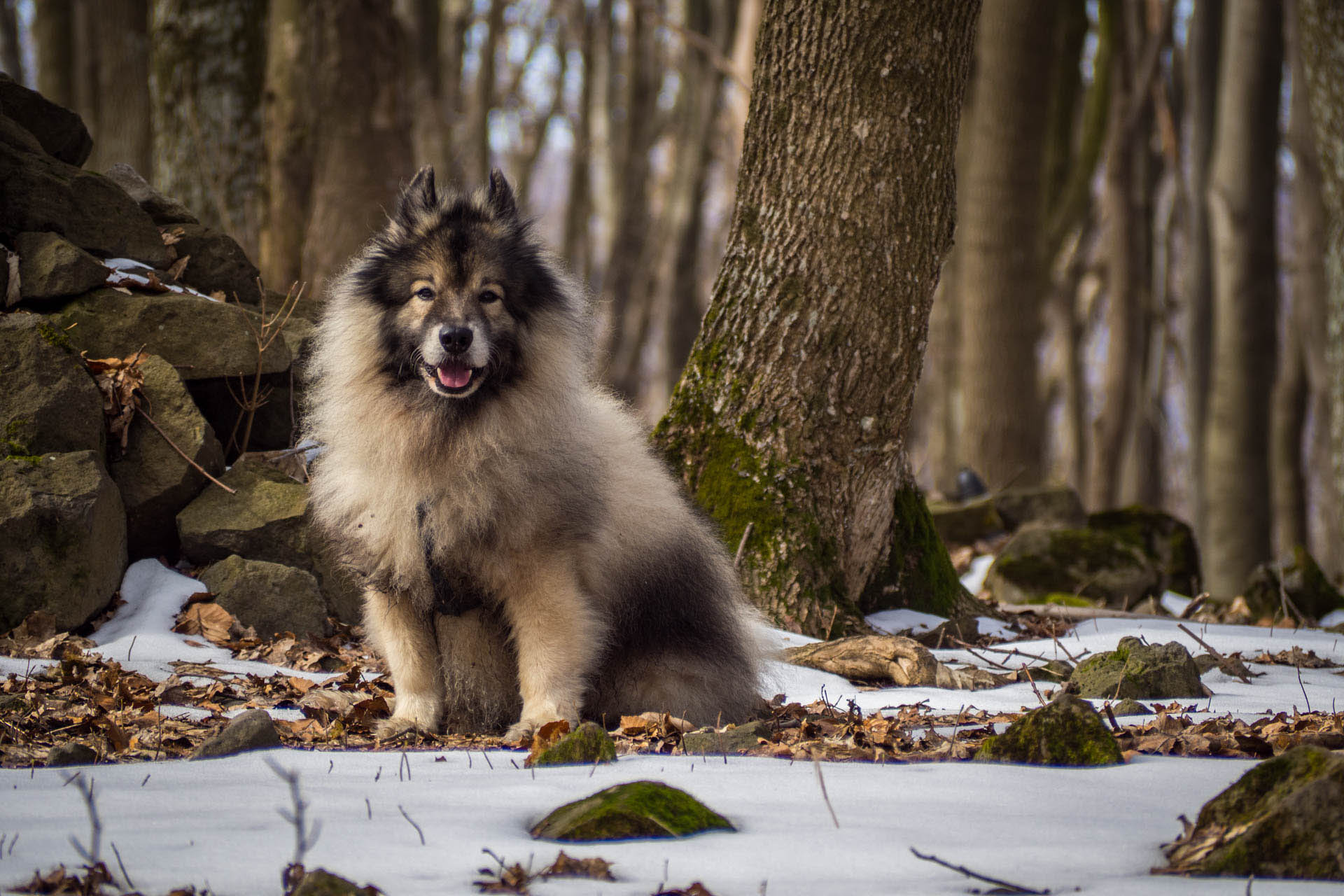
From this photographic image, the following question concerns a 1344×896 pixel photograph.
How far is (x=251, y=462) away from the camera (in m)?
6.34

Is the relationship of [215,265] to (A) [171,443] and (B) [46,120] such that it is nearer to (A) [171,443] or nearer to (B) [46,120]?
(B) [46,120]

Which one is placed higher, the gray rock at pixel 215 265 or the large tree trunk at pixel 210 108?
the large tree trunk at pixel 210 108

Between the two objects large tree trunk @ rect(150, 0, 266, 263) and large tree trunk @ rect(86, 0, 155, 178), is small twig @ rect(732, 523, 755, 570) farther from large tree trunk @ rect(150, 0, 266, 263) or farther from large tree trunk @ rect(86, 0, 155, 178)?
large tree trunk @ rect(86, 0, 155, 178)

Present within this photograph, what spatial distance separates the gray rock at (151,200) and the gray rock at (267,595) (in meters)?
2.54

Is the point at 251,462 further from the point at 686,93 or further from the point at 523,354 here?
the point at 686,93

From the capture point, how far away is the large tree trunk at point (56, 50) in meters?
15.0

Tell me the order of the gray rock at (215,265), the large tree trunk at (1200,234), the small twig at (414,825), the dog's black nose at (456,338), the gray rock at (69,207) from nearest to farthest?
the small twig at (414,825), the dog's black nose at (456,338), the gray rock at (69,207), the gray rock at (215,265), the large tree trunk at (1200,234)

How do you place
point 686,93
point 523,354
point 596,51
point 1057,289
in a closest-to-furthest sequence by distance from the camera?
point 523,354 < point 686,93 < point 1057,289 < point 596,51

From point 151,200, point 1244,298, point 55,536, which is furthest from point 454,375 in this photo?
point 1244,298

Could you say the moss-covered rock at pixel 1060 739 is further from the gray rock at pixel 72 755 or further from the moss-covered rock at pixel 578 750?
the gray rock at pixel 72 755

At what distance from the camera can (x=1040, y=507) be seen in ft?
36.4

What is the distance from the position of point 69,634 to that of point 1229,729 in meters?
4.70

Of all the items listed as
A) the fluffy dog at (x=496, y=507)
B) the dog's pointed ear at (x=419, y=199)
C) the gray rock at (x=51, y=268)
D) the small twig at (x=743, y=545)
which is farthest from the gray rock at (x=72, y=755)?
the gray rock at (x=51, y=268)

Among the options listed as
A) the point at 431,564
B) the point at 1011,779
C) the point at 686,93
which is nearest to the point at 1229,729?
the point at 1011,779
